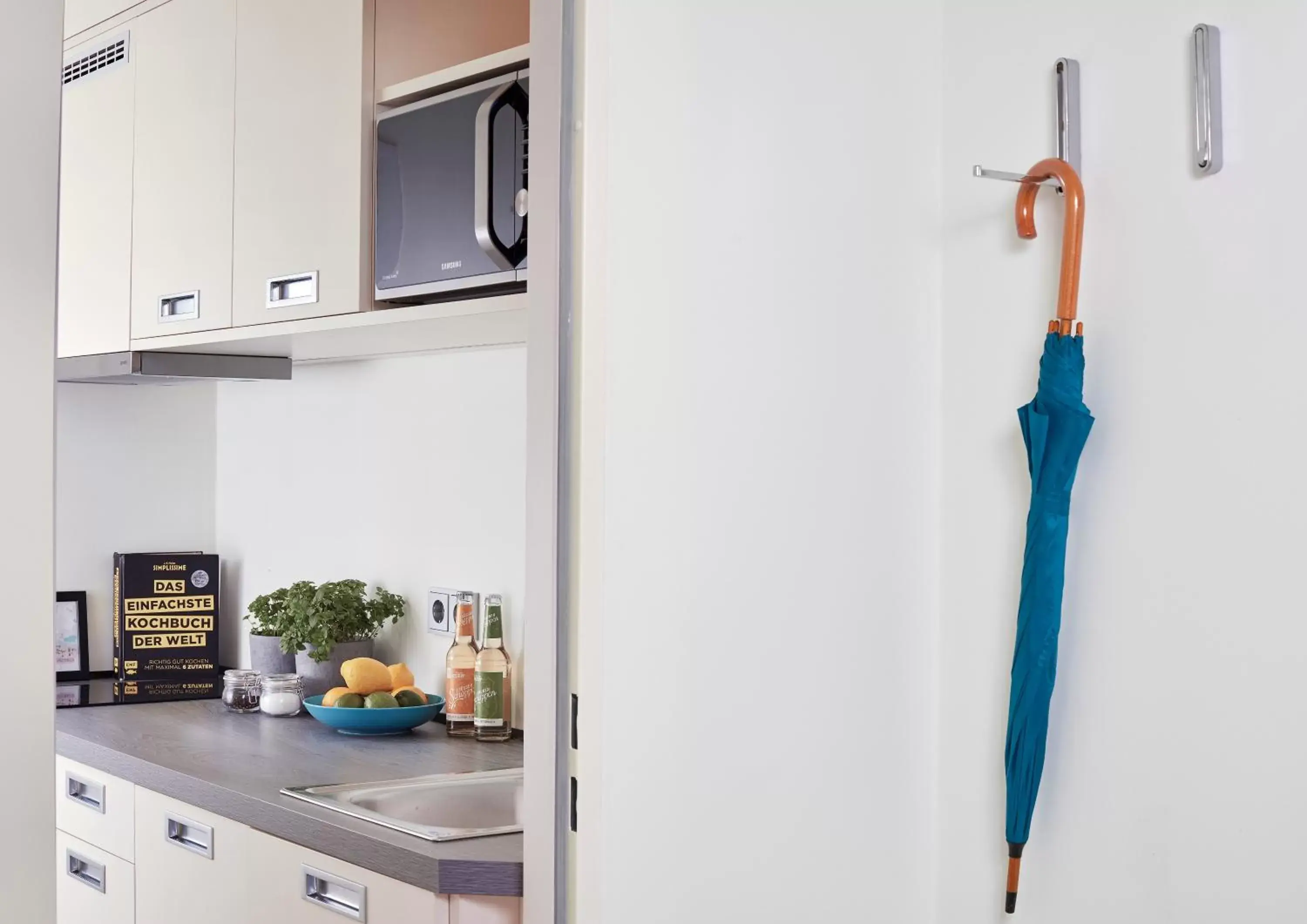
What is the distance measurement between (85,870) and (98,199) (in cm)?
151

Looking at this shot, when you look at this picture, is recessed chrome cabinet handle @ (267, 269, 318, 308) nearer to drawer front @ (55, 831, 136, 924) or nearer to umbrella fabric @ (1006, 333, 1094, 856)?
drawer front @ (55, 831, 136, 924)

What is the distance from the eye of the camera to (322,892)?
188 cm

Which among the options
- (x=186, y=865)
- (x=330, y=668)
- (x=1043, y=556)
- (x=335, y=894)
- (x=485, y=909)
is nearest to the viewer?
(x=1043, y=556)

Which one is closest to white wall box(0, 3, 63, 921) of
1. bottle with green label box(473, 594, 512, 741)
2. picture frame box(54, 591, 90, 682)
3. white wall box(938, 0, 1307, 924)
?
white wall box(938, 0, 1307, 924)

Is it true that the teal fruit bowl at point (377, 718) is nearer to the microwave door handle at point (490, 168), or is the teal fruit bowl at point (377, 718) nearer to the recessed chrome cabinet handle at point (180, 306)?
the recessed chrome cabinet handle at point (180, 306)

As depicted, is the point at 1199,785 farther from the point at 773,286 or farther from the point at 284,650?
the point at 284,650

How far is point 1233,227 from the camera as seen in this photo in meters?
1.35

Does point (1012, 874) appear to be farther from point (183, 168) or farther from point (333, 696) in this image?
point (183, 168)

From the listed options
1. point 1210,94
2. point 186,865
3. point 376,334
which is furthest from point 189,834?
point 1210,94

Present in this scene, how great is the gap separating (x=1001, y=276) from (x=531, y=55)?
0.64m

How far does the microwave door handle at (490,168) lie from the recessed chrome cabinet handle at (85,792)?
4.48 feet

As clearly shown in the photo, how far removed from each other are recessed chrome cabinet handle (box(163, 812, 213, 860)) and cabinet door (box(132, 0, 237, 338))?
3.13 ft

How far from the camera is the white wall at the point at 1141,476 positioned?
1305 mm

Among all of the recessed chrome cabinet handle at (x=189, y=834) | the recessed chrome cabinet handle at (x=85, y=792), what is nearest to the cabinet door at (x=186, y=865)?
the recessed chrome cabinet handle at (x=189, y=834)
